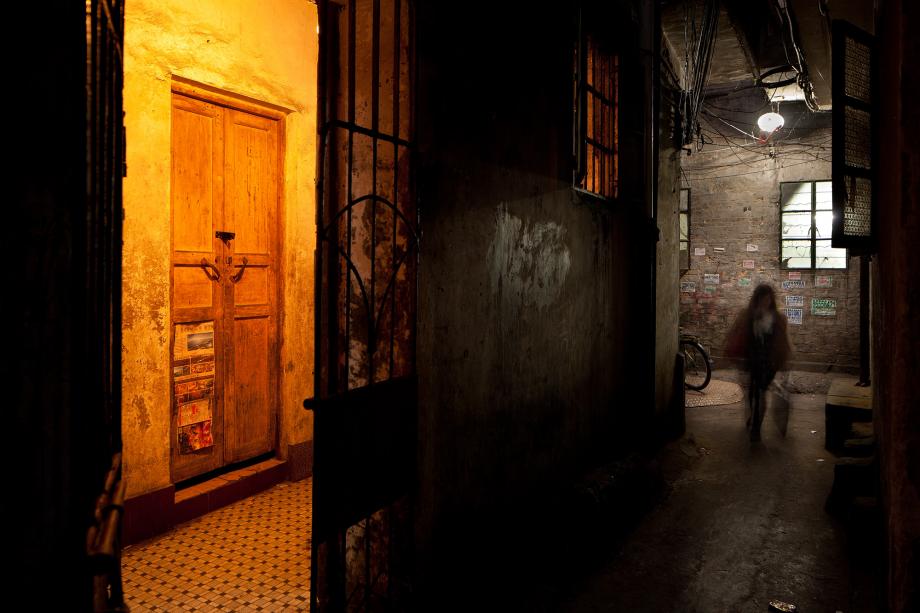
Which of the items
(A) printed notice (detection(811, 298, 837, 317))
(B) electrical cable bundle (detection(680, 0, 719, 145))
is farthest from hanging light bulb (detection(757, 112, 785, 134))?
(A) printed notice (detection(811, 298, 837, 317))

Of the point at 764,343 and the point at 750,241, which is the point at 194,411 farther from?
the point at 750,241

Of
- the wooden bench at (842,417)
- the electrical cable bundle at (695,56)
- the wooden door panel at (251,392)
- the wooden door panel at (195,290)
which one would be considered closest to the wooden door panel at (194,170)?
the wooden door panel at (195,290)

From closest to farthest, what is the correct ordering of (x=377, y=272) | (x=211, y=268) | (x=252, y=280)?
(x=377, y=272) → (x=211, y=268) → (x=252, y=280)

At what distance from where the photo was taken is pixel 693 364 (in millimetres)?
11812

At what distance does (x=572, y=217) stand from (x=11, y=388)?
4176mm

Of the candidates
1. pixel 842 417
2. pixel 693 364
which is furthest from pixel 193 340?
pixel 693 364

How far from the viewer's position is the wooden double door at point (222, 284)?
15.4 ft

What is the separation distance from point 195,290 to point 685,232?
12.2 meters

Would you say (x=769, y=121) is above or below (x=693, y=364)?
above

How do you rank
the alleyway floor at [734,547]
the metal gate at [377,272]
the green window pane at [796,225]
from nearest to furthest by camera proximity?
the metal gate at [377,272] < the alleyway floor at [734,547] < the green window pane at [796,225]

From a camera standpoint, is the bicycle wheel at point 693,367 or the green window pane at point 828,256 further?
the green window pane at point 828,256

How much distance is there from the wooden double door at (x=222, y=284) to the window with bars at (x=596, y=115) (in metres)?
2.88

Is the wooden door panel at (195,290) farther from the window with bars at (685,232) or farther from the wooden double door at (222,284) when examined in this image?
the window with bars at (685,232)

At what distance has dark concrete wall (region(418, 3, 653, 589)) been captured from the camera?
3096 mm
